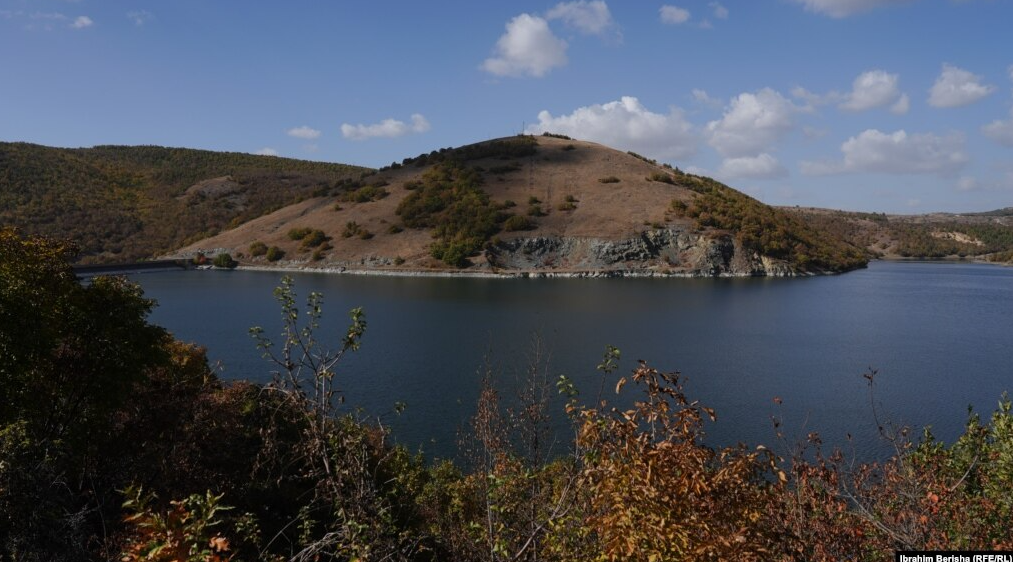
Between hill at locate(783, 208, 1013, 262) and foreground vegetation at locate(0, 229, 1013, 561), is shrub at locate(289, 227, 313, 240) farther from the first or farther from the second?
hill at locate(783, 208, 1013, 262)

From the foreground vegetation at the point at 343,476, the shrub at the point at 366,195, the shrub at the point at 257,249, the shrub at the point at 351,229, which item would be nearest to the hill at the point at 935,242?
the shrub at the point at 366,195

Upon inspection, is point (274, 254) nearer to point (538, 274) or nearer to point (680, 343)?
point (538, 274)

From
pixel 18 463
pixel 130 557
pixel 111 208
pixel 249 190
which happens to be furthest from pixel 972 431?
pixel 249 190

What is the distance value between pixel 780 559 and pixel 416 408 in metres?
22.8

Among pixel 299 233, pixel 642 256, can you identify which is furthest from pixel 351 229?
pixel 642 256

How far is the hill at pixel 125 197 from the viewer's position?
399ft

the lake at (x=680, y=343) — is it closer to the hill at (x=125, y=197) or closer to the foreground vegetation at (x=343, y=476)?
the foreground vegetation at (x=343, y=476)

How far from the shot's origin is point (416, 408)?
28.8 m

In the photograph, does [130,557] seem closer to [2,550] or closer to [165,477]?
[2,550]

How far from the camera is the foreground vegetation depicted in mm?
5938

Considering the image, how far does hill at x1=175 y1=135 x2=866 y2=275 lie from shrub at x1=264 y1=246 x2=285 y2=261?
0.24m

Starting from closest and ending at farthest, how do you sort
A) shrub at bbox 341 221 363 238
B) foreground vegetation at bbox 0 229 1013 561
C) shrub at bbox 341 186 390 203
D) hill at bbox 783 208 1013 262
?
foreground vegetation at bbox 0 229 1013 561 < shrub at bbox 341 221 363 238 < shrub at bbox 341 186 390 203 < hill at bbox 783 208 1013 262

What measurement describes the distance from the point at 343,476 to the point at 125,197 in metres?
171

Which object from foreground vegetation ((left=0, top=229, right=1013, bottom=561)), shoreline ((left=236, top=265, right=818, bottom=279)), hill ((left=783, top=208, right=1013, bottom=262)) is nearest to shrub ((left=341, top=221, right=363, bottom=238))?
shoreline ((left=236, top=265, right=818, bottom=279))
